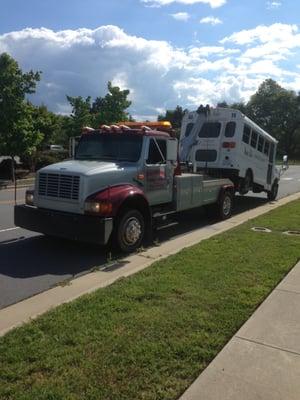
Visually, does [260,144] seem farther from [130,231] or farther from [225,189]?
[130,231]

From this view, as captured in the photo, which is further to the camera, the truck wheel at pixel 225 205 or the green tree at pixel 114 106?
the green tree at pixel 114 106

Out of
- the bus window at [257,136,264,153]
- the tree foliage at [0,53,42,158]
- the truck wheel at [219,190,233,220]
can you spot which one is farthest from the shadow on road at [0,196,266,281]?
the tree foliage at [0,53,42,158]

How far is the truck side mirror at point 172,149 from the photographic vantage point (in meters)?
9.43

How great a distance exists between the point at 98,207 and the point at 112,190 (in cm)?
46

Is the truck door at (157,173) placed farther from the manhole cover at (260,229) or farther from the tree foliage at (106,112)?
the tree foliage at (106,112)

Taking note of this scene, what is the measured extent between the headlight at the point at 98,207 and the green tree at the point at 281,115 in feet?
288

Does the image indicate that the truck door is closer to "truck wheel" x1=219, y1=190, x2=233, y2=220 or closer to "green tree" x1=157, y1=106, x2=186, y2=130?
"truck wheel" x1=219, y1=190, x2=233, y2=220

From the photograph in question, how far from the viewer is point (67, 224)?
7.80m

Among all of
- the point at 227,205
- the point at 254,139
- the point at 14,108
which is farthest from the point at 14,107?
the point at 227,205

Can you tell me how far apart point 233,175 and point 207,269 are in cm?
722

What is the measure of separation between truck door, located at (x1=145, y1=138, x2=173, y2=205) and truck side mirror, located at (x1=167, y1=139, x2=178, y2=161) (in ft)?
0.25

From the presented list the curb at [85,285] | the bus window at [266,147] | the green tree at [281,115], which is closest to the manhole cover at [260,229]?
the curb at [85,285]

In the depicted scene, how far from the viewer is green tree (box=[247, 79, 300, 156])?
305ft

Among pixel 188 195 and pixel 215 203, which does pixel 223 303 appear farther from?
pixel 215 203
